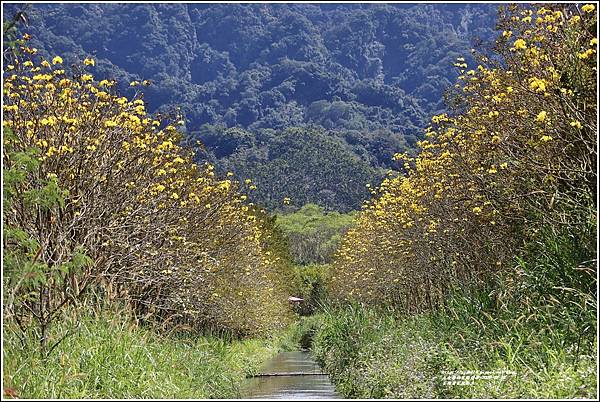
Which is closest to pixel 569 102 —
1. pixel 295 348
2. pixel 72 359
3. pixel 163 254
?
pixel 72 359

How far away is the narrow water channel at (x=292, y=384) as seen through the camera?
15401 millimetres

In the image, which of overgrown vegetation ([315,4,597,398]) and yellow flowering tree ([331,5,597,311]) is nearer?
overgrown vegetation ([315,4,597,398])

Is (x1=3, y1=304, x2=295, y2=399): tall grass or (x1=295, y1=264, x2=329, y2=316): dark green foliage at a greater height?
(x1=295, y1=264, x2=329, y2=316): dark green foliage

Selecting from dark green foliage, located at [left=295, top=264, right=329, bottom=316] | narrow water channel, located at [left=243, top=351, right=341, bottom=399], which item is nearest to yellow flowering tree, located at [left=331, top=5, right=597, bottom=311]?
narrow water channel, located at [left=243, top=351, right=341, bottom=399]

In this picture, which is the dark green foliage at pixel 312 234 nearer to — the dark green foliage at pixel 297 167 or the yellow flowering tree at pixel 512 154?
the dark green foliage at pixel 297 167

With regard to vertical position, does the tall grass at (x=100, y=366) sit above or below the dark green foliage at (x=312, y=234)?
below

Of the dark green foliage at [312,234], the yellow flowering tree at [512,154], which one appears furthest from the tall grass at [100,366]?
the dark green foliage at [312,234]

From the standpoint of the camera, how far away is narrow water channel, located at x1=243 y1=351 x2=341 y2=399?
15401mm

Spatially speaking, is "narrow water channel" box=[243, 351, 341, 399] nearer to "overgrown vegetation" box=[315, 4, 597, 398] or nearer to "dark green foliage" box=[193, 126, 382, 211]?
"overgrown vegetation" box=[315, 4, 597, 398]

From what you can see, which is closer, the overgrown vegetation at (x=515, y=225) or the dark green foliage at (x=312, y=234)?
the overgrown vegetation at (x=515, y=225)

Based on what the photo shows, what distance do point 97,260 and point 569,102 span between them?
6089 millimetres

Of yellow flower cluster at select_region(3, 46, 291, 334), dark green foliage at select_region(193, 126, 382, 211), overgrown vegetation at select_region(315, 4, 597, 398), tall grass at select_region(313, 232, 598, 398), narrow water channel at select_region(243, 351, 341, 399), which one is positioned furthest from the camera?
dark green foliage at select_region(193, 126, 382, 211)

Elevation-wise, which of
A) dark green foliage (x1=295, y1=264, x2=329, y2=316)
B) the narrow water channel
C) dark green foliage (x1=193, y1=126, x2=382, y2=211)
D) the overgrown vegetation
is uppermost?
dark green foliage (x1=193, y1=126, x2=382, y2=211)

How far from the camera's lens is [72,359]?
8.78m
